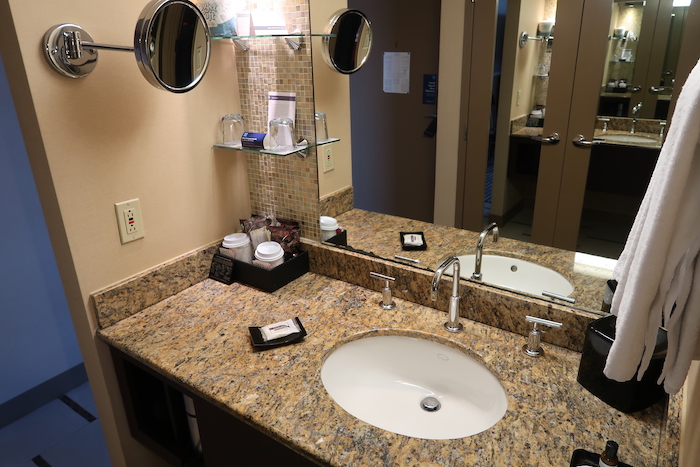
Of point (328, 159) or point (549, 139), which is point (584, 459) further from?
point (328, 159)

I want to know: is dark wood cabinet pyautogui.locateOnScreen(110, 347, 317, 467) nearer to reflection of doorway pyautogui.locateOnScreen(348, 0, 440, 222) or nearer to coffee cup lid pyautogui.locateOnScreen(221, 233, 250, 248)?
coffee cup lid pyautogui.locateOnScreen(221, 233, 250, 248)

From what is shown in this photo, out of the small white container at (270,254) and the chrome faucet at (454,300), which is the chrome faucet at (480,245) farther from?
the small white container at (270,254)

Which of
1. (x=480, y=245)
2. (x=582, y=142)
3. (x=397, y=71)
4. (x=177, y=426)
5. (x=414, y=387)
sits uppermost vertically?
(x=397, y=71)

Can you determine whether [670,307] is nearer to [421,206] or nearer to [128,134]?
[421,206]

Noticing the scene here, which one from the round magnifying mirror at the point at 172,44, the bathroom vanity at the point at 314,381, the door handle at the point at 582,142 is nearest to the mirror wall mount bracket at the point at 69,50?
the round magnifying mirror at the point at 172,44

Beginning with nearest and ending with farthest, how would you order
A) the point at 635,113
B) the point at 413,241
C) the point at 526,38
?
the point at 635,113, the point at 526,38, the point at 413,241

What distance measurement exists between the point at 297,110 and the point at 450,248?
0.66 meters

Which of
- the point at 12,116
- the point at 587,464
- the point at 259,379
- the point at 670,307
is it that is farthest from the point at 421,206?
the point at 12,116

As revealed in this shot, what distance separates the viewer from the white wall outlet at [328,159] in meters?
1.56

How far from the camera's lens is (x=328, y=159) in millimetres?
1568

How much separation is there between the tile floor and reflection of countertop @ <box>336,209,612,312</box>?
5.02ft

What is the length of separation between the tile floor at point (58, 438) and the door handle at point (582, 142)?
215cm

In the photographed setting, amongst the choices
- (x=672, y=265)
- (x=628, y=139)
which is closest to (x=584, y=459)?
(x=672, y=265)

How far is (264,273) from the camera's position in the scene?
152 centimetres
